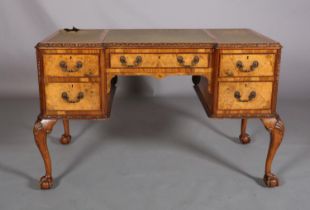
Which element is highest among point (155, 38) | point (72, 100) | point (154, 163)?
point (155, 38)

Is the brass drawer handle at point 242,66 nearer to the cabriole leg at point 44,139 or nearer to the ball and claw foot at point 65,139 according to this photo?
the cabriole leg at point 44,139

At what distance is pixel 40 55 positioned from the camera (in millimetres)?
2684

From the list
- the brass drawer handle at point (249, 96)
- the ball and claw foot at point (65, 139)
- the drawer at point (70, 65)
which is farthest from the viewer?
the ball and claw foot at point (65, 139)

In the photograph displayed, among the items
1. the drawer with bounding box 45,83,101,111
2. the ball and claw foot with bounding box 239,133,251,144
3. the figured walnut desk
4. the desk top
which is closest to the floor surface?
the ball and claw foot with bounding box 239,133,251,144

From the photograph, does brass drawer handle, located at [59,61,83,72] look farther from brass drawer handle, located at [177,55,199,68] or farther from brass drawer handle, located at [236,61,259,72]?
brass drawer handle, located at [236,61,259,72]

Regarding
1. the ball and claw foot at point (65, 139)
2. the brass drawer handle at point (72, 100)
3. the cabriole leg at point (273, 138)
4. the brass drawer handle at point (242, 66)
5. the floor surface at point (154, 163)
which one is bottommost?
the floor surface at point (154, 163)

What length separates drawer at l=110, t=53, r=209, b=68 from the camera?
2760 millimetres

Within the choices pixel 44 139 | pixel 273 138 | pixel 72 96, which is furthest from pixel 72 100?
pixel 273 138

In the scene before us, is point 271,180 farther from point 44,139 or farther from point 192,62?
point 44,139

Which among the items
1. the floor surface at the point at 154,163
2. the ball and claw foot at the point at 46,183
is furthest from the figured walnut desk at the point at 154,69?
the floor surface at the point at 154,163

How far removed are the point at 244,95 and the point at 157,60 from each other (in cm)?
59

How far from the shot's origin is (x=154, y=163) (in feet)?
10.8

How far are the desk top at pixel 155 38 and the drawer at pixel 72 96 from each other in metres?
0.26

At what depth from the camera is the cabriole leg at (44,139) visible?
2.83 m
